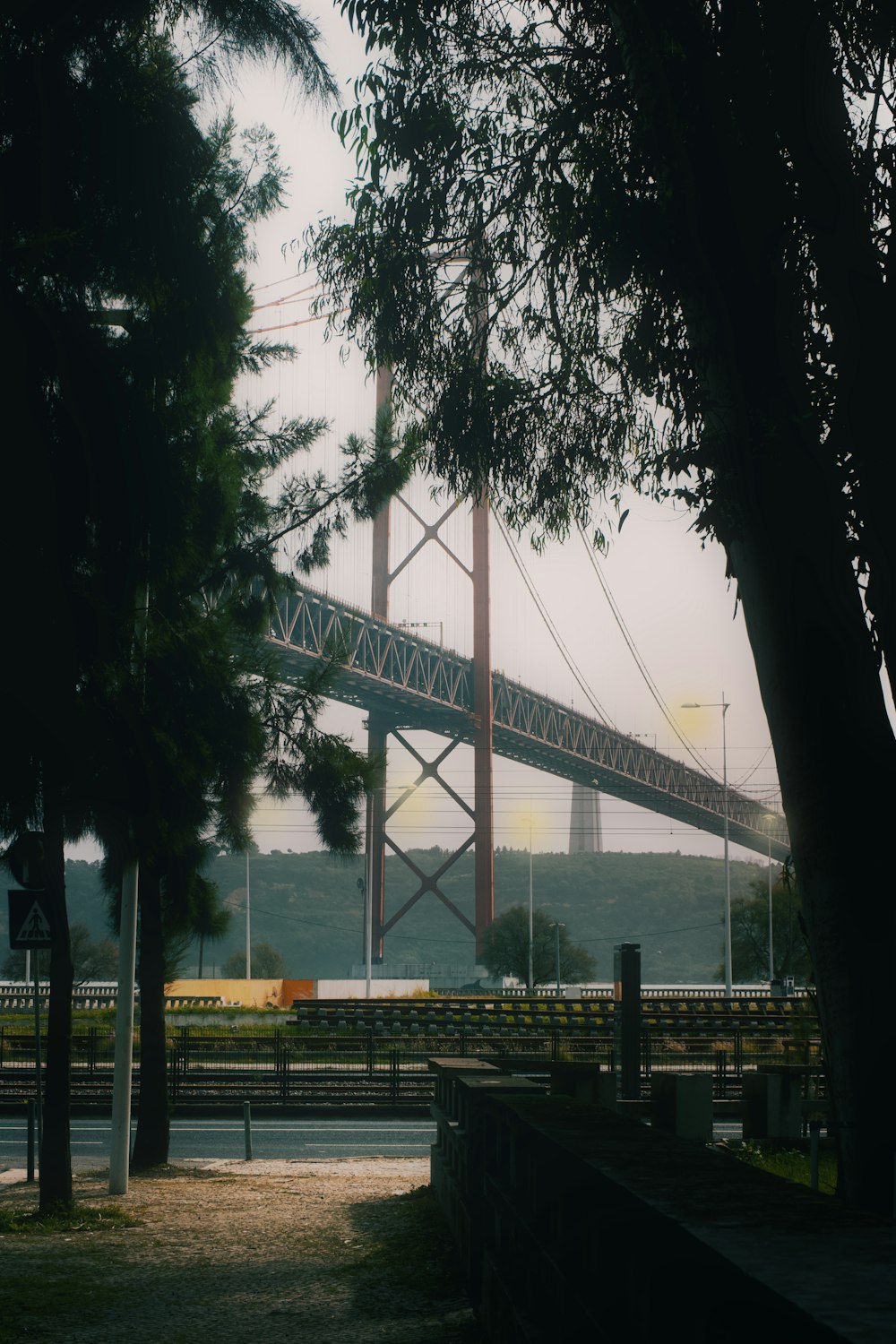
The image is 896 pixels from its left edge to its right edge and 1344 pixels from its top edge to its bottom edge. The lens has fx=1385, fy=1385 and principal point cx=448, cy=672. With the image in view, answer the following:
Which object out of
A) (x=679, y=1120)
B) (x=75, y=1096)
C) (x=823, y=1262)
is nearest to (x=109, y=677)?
(x=679, y=1120)

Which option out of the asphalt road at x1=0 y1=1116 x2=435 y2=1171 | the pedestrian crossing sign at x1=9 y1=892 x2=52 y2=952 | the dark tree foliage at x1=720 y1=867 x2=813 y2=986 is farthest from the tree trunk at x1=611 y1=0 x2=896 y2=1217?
the dark tree foliage at x1=720 y1=867 x2=813 y2=986

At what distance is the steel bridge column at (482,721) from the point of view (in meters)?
54.6

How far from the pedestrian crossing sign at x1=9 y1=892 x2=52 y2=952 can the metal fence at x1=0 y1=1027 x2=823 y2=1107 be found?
936 centimetres

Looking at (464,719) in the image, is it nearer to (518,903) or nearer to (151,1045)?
(151,1045)

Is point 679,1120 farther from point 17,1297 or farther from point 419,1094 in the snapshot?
point 419,1094

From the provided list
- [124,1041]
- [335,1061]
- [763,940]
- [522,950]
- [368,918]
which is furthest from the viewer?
[763,940]

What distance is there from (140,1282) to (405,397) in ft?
17.7

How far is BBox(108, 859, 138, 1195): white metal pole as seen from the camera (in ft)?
34.5

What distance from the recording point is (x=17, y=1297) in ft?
A: 20.0

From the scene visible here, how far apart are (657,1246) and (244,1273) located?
538 cm

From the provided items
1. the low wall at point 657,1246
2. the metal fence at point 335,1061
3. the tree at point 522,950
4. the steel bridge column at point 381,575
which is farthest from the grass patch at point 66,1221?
the steel bridge column at point 381,575

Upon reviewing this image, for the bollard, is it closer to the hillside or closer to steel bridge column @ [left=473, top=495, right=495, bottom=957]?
steel bridge column @ [left=473, top=495, right=495, bottom=957]

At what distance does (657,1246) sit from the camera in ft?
6.71

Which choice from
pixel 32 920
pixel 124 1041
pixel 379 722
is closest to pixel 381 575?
pixel 379 722
